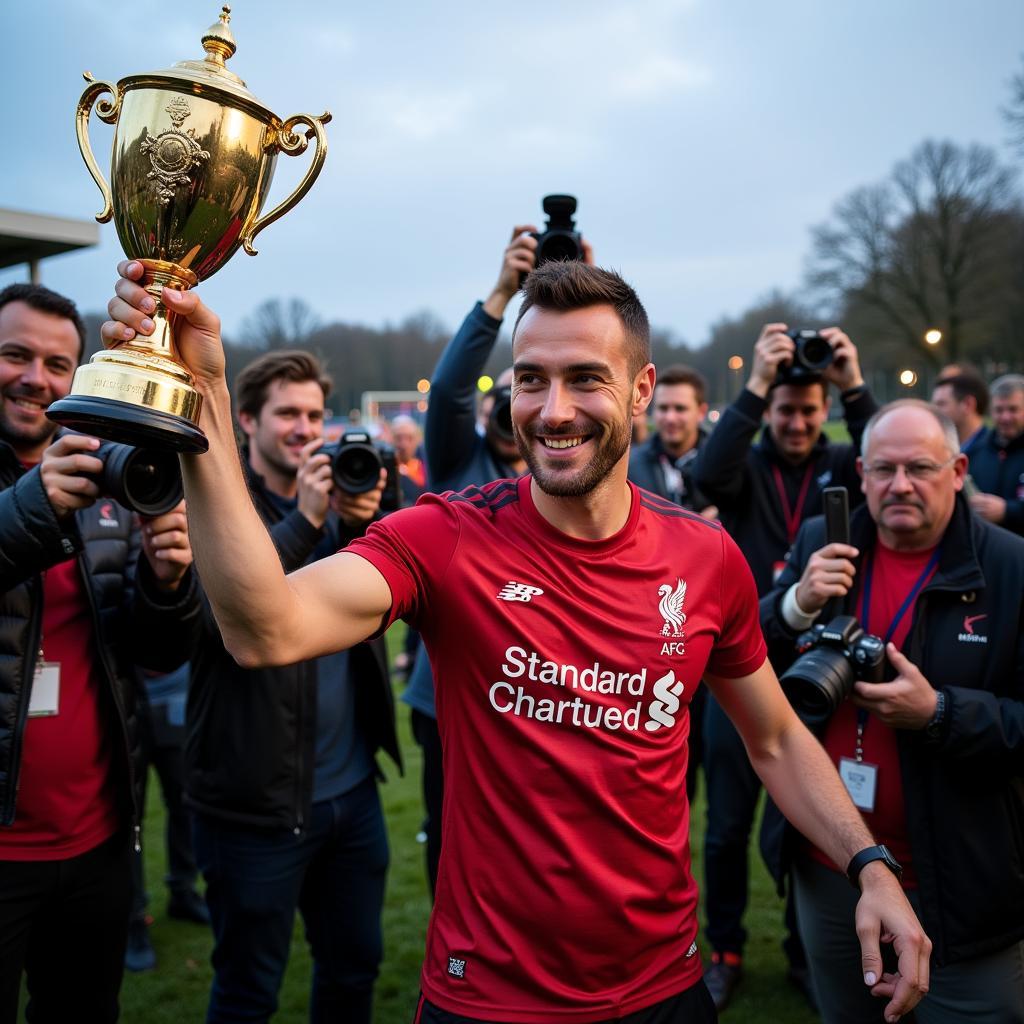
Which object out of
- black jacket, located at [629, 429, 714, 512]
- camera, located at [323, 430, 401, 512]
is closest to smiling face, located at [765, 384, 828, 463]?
black jacket, located at [629, 429, 714, 512]

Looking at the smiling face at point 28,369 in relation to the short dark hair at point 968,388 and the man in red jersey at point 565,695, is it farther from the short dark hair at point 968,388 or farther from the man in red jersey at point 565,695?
the short dark hair at point 968,388

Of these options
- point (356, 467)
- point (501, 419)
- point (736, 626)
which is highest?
point (501, 419)

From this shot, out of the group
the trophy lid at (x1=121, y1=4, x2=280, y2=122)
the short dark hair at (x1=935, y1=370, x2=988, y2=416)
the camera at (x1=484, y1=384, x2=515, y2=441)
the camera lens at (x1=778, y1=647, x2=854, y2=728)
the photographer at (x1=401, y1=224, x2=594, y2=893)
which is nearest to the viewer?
the trophy lid at (x1=121, y1=4, x2=280, y2=122)

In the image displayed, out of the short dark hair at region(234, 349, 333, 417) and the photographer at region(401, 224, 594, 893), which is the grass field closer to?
the photographer at region(401, 224, 594, 893)

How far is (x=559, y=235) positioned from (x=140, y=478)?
1845 mm

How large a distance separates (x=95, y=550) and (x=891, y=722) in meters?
2.39

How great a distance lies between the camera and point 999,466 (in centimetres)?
647

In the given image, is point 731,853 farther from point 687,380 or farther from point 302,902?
point 687,380

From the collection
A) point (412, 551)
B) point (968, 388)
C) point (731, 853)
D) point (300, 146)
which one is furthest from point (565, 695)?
point (968, 388)

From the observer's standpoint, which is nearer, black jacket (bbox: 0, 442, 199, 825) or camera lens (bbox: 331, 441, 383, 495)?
black jacket (bbox: 0, 442, 199, 825)

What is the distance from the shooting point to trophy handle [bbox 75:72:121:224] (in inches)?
62.2

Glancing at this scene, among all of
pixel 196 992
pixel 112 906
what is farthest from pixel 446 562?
pixel 196 992

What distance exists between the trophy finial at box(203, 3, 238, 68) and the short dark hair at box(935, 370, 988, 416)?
7.20 m

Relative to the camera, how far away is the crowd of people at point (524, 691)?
1.81 meters
